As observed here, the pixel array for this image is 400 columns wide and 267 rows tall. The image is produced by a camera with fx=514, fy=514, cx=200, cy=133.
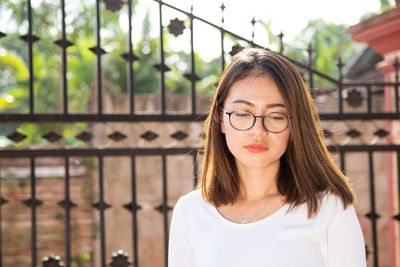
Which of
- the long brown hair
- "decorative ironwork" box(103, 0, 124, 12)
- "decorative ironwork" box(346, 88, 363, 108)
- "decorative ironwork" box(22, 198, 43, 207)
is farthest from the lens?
"decorative ironwork" box(346, 88, 363, 108)

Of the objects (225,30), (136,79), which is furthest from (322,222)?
(136,79)

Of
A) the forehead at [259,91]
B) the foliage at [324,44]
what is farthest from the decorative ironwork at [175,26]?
the foliage at [324,44]

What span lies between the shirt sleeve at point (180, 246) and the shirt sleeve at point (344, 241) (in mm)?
478

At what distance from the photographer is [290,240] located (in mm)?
1582

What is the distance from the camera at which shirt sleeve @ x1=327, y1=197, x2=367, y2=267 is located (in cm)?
152

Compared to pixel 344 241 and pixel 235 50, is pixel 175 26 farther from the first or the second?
pixel 344 241

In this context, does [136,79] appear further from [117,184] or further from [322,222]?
[322,222]

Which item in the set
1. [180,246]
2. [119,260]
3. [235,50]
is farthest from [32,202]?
[235,50]

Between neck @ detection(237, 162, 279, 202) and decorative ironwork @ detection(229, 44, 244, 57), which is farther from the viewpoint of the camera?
decorative ironwork @ detection(229, 44, 244, 57)

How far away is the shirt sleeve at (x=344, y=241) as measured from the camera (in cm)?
152

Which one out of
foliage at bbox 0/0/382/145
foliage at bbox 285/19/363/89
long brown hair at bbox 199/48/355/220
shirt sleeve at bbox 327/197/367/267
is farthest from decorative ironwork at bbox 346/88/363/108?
foliage at bbox 285/19/363/89

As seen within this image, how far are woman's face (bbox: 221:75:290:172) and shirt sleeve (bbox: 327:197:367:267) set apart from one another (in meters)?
0.27

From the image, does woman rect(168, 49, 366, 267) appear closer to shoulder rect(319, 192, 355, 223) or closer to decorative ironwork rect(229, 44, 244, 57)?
shoulder rect(319, 192, 355, 223)

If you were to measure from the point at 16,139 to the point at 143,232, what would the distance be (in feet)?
16.9
